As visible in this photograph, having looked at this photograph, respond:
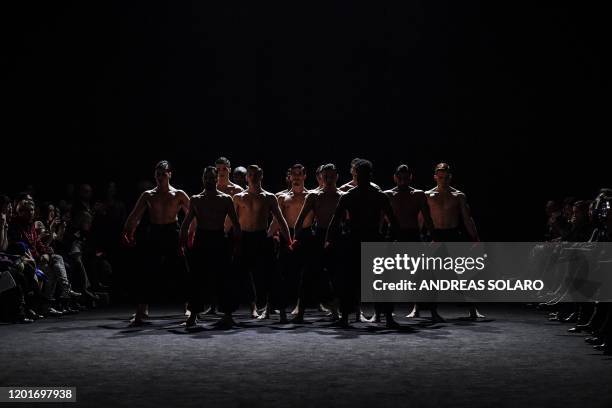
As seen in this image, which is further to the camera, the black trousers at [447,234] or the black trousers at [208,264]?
the black trousers at [447,234]

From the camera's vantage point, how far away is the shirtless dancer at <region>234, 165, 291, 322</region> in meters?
8.75

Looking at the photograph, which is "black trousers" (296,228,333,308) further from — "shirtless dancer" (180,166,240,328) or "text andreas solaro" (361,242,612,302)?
"shirtless dancer" (180,166,240,328)

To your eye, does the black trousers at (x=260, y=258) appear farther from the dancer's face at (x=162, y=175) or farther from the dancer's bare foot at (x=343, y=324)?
the dancer's face at (x=162, y=175)

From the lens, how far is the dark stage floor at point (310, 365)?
4.64 metres

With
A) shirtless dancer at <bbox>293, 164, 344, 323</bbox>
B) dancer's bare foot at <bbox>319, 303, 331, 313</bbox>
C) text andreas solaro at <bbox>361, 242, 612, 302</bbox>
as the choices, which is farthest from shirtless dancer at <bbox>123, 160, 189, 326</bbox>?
dancer's bare foot at <bbox>319, 303, 331, 313</bbox>

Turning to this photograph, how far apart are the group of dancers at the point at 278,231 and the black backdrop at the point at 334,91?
4.39 m

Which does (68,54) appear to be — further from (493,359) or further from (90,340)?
(493,359)

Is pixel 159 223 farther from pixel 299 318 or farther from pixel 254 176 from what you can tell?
pixel 299 318

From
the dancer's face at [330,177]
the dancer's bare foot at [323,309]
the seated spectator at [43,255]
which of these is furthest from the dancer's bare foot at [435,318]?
the seated spectator at [43,255]

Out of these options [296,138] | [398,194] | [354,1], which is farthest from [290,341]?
[354,1]

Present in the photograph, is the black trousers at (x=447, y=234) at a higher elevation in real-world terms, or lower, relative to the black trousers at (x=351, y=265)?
higher

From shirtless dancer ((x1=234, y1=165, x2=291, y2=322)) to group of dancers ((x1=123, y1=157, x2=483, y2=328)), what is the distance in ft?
0.04

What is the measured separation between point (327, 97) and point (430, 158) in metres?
2.02

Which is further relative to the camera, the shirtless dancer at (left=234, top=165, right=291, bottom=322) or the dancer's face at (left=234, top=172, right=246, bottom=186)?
the dancer's face at (left=234, top=172, right=246, bottom=186)
